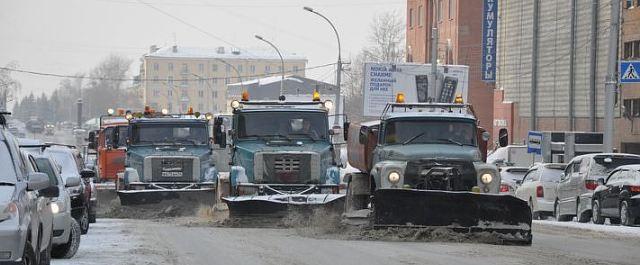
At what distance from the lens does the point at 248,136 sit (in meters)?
25.2

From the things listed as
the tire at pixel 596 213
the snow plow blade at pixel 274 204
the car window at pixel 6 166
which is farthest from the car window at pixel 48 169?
the tire at pixel 596 213

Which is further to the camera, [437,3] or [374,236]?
[437,3]

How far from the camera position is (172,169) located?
28984mm

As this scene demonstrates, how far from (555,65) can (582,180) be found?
32743mm

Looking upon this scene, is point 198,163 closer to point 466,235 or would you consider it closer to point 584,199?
point 584,199

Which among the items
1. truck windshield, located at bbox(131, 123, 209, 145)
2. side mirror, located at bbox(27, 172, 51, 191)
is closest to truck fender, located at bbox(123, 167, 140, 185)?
truck windshield, located at bbox(131, 123, 209, 145)

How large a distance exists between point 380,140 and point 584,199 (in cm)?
942

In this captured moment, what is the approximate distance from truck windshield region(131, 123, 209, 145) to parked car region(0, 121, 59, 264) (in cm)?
1565

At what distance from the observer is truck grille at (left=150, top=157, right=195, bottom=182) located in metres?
28.9

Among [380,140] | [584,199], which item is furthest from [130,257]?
[584,199]

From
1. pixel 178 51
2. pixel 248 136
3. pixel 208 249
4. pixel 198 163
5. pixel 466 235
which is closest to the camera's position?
Answer: pixel 208 249

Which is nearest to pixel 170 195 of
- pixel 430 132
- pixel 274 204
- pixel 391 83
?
pixel 274 204

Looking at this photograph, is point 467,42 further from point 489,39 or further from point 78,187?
point 78,187

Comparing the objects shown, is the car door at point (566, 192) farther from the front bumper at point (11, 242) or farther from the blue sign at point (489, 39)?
the blue sign at point (489, 39)
